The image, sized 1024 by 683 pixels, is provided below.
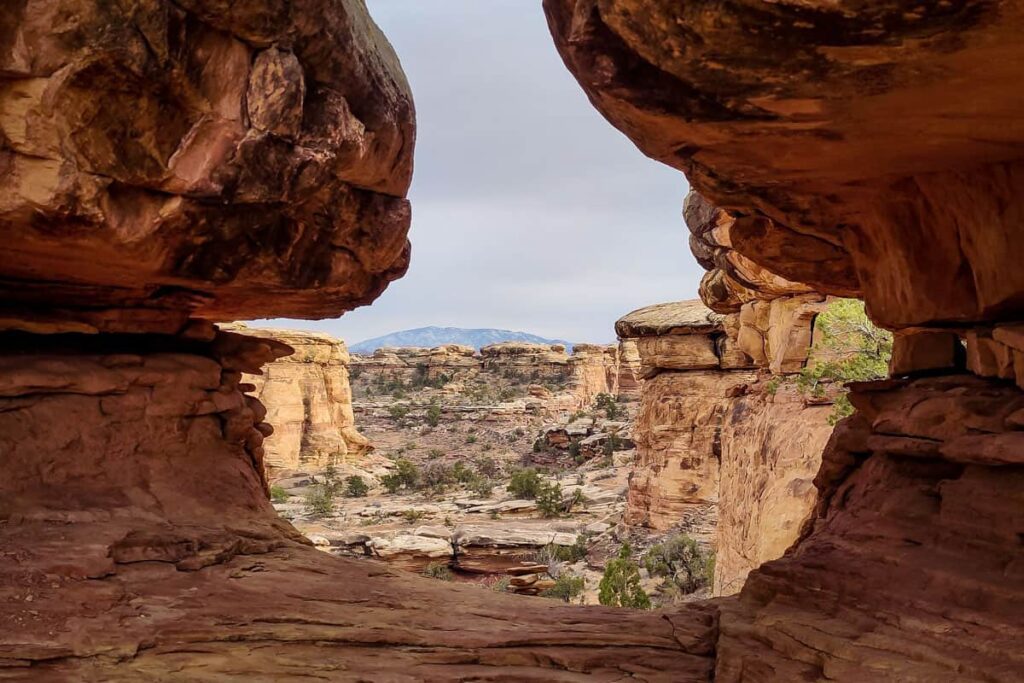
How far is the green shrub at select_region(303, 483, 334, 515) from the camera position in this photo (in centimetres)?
2705

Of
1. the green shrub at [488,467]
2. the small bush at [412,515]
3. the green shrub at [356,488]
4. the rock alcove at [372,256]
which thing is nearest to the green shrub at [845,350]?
the rock alcove at [372,256]

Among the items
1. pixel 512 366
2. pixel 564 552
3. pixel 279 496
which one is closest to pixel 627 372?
pixel 512 366

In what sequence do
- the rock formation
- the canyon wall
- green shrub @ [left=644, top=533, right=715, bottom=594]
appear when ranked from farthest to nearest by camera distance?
the canyon wall, green shrub @ [left=644, top=533, right=715, bottom=594], the rock formation

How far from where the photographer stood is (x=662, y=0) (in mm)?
3719

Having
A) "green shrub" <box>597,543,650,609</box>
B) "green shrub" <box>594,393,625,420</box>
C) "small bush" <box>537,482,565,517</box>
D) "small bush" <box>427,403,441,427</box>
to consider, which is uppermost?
"green shrub" <box>594,393,625,420</box>

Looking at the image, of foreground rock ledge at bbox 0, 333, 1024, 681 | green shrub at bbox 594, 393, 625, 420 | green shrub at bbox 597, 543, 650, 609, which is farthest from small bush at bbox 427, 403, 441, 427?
foreground rock ledge at bbox 0, 333, 1024, 681

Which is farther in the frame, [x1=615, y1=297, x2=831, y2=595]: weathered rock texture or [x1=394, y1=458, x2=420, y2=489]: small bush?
[x1=394, y1=458, x2=420, y2=489]: small bush

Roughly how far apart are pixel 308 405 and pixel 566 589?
24.6 m

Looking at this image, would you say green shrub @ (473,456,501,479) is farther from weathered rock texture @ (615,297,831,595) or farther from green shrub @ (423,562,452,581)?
green shrub @ (423,562,452,581)

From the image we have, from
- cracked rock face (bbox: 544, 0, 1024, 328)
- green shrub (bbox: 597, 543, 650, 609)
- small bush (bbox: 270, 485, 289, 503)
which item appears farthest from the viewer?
small bush (bbox: 270, 485, 289, 503)

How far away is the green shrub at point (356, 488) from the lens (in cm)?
3294

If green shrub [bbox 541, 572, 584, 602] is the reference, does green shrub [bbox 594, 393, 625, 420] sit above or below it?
above

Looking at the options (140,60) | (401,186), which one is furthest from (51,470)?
(401,186)

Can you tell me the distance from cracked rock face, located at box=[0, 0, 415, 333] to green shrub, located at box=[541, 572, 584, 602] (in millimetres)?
11955
